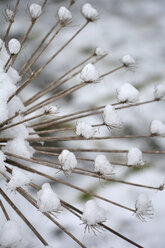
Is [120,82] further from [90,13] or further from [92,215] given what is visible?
[92,215]

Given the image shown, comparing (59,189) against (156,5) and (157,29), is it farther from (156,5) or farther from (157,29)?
(156,5)

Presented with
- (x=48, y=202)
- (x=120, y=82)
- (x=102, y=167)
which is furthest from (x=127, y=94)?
(x=120, y=82)

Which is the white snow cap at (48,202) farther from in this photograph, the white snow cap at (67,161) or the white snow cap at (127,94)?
the white snow cap at (127,94)

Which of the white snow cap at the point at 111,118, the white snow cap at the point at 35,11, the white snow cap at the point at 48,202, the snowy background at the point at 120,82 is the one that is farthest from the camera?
the snowy background at the point at 120,82

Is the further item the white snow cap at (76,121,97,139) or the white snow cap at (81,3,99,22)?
the white snow cap at (81,3,99,22)

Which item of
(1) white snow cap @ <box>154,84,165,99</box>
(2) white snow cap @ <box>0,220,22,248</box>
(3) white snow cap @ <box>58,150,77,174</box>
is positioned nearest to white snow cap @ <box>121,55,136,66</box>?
(1) white snow cap @ <box>154,84,165,99</box>

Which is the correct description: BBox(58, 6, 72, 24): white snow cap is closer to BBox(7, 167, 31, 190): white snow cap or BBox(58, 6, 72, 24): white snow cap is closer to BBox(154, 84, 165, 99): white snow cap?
BBox(154, 84, 165, 99): white snow cap

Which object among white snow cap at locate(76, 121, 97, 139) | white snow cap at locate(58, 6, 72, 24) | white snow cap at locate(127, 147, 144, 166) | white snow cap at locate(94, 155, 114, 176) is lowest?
white snow cap at locate(94, 155, 114, 176)

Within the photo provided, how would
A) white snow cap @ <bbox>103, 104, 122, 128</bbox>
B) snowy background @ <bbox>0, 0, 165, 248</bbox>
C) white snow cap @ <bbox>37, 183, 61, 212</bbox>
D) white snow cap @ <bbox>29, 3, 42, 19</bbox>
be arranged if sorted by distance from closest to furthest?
1. white snow cap @ <bbox>37, 183, 61, 212</bbox>
2. white snow cap @ <bbox>103, 104, 122, 128</bbox>
3. white snow cap @ <bbox>29, 3, 42, 19</bbox>
4. snowy background @ <bbox>0, 0, 165, 248</bbox>

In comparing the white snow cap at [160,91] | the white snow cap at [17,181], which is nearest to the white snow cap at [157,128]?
the white snow cap at [160,91]
